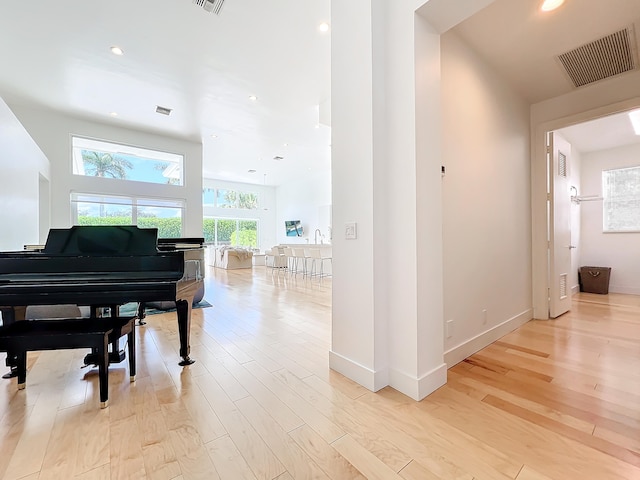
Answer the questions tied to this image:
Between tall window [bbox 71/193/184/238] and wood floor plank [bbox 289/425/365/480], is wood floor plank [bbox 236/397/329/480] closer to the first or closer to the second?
wood floor plank [bbox 289/425/365/480]

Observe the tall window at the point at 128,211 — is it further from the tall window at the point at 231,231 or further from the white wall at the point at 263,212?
the white wall at the point at 263,212

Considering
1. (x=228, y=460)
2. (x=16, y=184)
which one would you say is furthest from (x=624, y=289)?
(x=16, y=184)

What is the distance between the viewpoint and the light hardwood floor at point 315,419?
3.99 feet

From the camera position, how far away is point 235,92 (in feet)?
15.7

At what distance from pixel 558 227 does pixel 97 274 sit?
16.4 ft

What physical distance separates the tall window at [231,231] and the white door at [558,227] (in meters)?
10.8

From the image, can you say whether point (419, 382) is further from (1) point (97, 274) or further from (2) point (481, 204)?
(1) point (97, 274)

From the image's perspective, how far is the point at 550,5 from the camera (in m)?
2.05

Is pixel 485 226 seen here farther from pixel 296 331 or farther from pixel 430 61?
pixel 296 331

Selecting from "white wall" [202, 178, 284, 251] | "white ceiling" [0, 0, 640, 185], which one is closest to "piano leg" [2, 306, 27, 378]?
"white ceiling" [0, 0, 640, 185]

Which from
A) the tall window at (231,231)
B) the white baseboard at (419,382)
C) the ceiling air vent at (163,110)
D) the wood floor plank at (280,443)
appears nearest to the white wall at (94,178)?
the ceiling air vent at (163,110)

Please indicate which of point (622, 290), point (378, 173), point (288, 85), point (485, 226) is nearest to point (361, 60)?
point (378, 173)

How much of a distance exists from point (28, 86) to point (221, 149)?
3954 mm

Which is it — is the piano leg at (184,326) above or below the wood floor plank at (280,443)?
above
